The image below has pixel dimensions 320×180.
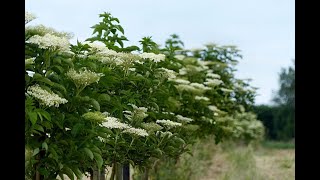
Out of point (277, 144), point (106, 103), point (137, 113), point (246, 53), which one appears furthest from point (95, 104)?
point (277, 144)

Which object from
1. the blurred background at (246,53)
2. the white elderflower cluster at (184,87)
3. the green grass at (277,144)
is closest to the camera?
the white elderflower cluster at (184,87)

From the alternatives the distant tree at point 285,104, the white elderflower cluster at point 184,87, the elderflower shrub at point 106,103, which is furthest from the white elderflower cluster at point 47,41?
the distant tree at point 285,104

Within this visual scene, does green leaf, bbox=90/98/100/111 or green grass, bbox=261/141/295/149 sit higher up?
green leaf, bbox=90/98/100/111

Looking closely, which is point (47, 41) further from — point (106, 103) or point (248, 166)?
point (248, 166)

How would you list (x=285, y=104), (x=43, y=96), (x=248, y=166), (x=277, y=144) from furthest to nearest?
(x=277, y=144) → (x=285, y=104) → (x=248, y=166) → (x=43, y=96)

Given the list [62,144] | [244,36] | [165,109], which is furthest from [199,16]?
[62,144]

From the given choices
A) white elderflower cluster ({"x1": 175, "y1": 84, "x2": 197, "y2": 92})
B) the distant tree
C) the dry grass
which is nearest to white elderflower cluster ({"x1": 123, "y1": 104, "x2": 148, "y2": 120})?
white elderflower cluster ({"x1": 175, "y1": 84, "x2": 197, "y2": 92})

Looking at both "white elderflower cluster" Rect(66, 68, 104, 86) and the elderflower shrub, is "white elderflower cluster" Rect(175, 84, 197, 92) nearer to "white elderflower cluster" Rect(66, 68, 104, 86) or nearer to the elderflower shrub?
the elderflower shrub

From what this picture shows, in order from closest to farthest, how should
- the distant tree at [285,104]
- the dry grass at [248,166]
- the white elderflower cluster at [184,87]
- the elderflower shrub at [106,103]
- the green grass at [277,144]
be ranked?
the elderflower shrub at [106,103] < the white elderflower cluster at [184,87] < the dry grass at [248,166] < the distant tree at [285,104] < the green grass at [277,144]

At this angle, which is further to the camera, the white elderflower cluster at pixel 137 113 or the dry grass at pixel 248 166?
the dry grass at pixel 248 166

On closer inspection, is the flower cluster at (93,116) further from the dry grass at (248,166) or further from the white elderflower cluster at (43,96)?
the dry grass at (248,166)

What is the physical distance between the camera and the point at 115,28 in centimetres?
326

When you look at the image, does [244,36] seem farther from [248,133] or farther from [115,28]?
[115,28]
